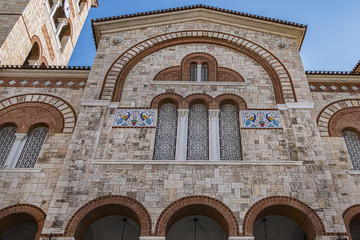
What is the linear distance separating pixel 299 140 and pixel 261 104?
195cm

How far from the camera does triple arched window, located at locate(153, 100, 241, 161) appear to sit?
1196 cm

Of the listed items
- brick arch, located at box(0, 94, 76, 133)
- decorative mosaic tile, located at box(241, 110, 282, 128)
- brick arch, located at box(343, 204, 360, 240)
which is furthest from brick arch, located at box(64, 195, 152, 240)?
brick arch, located at box(343, 204, 360, 240)

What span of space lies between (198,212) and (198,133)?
111 inches

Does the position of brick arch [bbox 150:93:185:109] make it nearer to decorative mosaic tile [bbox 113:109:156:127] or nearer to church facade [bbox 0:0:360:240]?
church facade [bbox 0:0:360:240]

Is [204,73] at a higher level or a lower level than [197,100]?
higher

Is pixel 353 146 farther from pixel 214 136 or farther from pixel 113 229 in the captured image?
pixel 113 229

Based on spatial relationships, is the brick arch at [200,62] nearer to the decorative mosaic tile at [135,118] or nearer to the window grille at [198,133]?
the window grille at [198,133]

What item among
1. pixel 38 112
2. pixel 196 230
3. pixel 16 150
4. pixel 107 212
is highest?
→ pixel 38 112

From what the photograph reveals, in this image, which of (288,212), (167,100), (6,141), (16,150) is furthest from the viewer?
(167,100)

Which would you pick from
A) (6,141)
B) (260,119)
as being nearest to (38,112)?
(6,141)

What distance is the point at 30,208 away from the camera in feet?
34.8

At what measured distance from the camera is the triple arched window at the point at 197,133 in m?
12.0

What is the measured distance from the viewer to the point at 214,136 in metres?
12.3

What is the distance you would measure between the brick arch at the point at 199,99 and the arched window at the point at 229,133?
508mm
